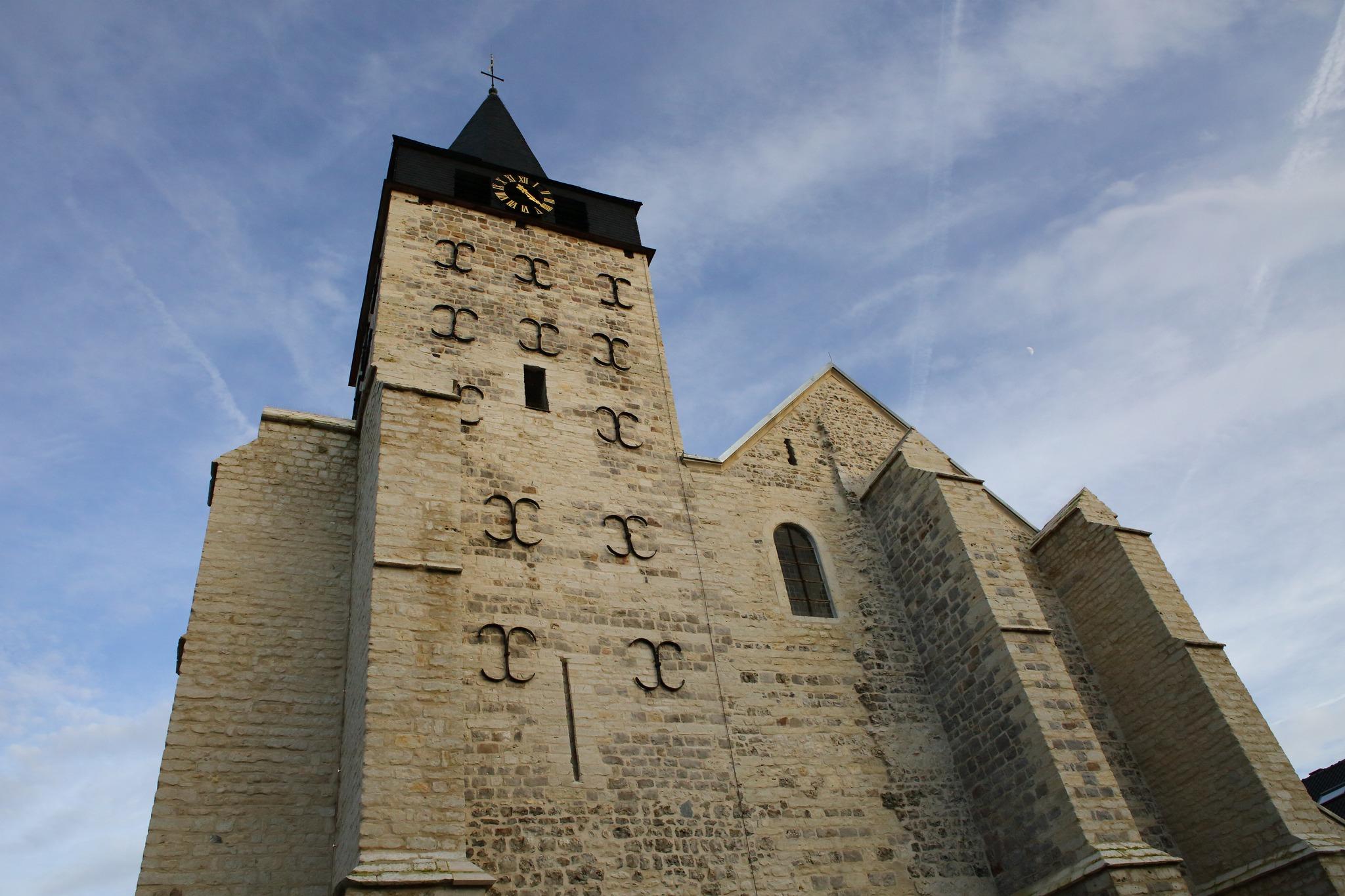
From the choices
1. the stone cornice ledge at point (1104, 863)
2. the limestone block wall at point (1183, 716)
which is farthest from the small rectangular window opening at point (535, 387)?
the stone cornice ledge at point (1104, 863)

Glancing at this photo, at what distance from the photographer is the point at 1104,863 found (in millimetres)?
8047

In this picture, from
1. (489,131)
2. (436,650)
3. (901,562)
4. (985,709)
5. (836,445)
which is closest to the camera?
(436,650)

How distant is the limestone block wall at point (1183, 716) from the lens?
9211 millimetres

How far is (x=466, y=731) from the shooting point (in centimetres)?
822

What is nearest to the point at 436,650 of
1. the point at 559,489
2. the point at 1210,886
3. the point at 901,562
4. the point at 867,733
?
the point at 559,489

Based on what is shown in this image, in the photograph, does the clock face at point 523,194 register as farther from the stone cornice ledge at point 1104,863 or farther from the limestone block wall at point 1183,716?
the stone cornice ledge at point 1104,863

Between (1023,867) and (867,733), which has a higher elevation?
(867,733)

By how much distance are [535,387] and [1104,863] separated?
869 centimetres

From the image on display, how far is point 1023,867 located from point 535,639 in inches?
223

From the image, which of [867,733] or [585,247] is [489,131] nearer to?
[585,247]

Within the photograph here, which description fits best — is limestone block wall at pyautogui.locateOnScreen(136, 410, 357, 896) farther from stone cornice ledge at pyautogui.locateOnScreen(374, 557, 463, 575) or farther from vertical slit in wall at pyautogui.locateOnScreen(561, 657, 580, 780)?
vertical slit in wall at pyautogui.locateOnScreen(561, 657, 580, 780)

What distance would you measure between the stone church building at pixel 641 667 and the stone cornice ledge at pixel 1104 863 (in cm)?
3

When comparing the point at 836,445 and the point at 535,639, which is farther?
the point at 836,445

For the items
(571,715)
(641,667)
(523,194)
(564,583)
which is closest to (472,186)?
(523,194)
